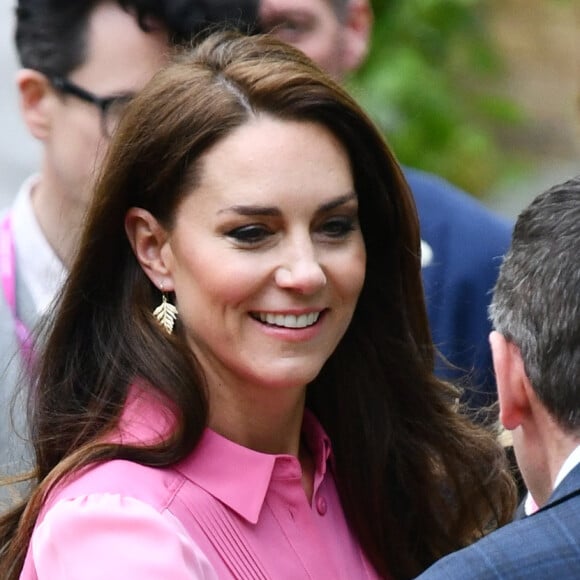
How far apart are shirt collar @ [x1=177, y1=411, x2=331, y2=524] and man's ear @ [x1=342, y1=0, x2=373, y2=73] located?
1.58 meters

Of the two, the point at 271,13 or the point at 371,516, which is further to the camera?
the point at 271,13

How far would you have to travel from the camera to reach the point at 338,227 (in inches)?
108

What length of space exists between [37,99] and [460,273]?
1064 millimetres

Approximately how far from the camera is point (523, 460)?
256 cm

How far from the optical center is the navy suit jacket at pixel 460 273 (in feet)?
12.1

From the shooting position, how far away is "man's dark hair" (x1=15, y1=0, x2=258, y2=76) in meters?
3.50

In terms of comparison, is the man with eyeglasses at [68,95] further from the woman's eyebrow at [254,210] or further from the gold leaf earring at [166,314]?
the woman's eyebrow at [254,210]

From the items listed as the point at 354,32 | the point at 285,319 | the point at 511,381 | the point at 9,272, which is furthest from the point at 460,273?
the point at 511,381

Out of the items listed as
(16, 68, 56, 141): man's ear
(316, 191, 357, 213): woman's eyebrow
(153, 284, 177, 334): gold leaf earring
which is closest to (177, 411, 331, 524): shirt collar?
(153, 284, 177, 334): gold leaf earring

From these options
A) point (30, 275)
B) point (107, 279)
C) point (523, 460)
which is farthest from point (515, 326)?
point (30, 275)

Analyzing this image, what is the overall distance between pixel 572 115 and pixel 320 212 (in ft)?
15.5

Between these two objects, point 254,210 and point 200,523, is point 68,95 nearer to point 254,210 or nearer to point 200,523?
point 254,210

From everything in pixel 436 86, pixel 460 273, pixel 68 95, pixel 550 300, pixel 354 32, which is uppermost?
pixel 550 300

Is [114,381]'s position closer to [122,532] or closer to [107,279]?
[107,279]
